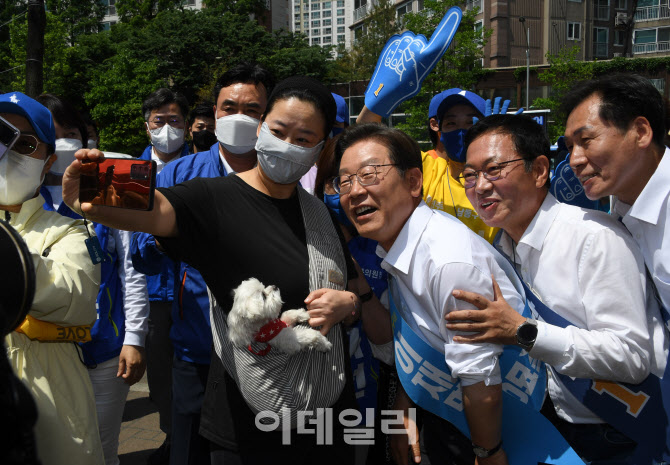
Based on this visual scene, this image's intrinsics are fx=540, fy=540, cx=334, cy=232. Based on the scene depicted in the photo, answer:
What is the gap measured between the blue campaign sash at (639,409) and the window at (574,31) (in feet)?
147

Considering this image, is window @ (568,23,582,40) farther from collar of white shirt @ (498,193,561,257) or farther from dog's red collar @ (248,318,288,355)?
dog's red collar @ (248,318,288,355)

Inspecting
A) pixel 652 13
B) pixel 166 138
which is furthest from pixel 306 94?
pixel 652 13

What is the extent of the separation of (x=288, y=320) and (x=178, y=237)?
449mm

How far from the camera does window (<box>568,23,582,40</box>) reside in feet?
134

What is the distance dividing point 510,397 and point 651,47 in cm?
4906

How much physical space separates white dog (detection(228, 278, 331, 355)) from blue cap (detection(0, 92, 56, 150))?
1.22 meters

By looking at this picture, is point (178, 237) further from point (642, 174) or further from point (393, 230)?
point (642, 174)

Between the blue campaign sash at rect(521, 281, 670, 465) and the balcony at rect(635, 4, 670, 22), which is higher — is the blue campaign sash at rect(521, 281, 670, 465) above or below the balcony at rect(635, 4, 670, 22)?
below

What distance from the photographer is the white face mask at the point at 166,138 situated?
492 centimetres

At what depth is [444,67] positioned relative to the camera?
91.8 ft

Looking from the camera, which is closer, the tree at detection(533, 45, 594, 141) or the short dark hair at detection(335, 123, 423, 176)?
the short dark hair at detection(335, 123, 423, 176)

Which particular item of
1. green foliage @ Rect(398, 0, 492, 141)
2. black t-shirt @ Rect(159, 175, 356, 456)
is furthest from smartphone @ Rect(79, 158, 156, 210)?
green foliage @ Rect(398, 0, 492, 141)

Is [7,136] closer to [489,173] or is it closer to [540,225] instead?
[489,173]

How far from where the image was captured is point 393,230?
2043mm
